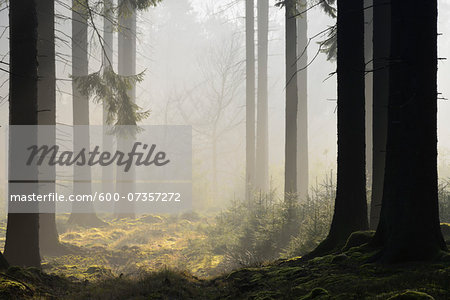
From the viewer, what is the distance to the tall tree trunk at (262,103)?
22125mm

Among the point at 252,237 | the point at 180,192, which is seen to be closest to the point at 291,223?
the point at 252,237

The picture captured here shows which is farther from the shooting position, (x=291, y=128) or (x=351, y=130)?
(x=291, y=128)

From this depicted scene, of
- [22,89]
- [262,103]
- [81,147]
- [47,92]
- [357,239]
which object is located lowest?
[357,239]

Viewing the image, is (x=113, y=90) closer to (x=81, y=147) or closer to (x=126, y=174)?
(x=81, y=147)

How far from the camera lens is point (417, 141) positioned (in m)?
5.00

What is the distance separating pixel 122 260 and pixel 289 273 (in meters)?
7.36

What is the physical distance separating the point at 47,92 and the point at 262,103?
13.8 meters

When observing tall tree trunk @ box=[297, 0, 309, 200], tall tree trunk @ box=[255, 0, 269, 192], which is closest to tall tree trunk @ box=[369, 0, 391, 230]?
tall tree trunk @ box=[297, 0, 309, 200]

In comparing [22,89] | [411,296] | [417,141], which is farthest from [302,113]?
[411,296]

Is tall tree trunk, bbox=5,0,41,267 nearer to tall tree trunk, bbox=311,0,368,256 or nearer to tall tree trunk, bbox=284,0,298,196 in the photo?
tall tree trunk, bbox=311,0,368,256

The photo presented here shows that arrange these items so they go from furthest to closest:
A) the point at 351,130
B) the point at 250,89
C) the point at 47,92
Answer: the point at 250,89 < the point at 47,92 < the point at 351,130

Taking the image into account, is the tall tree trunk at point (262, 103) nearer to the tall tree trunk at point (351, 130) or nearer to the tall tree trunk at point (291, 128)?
the tall tree trunk at point (291, 128)

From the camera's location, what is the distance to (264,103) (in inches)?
912

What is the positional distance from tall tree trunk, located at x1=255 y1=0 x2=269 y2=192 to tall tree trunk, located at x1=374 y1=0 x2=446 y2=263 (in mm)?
16840
